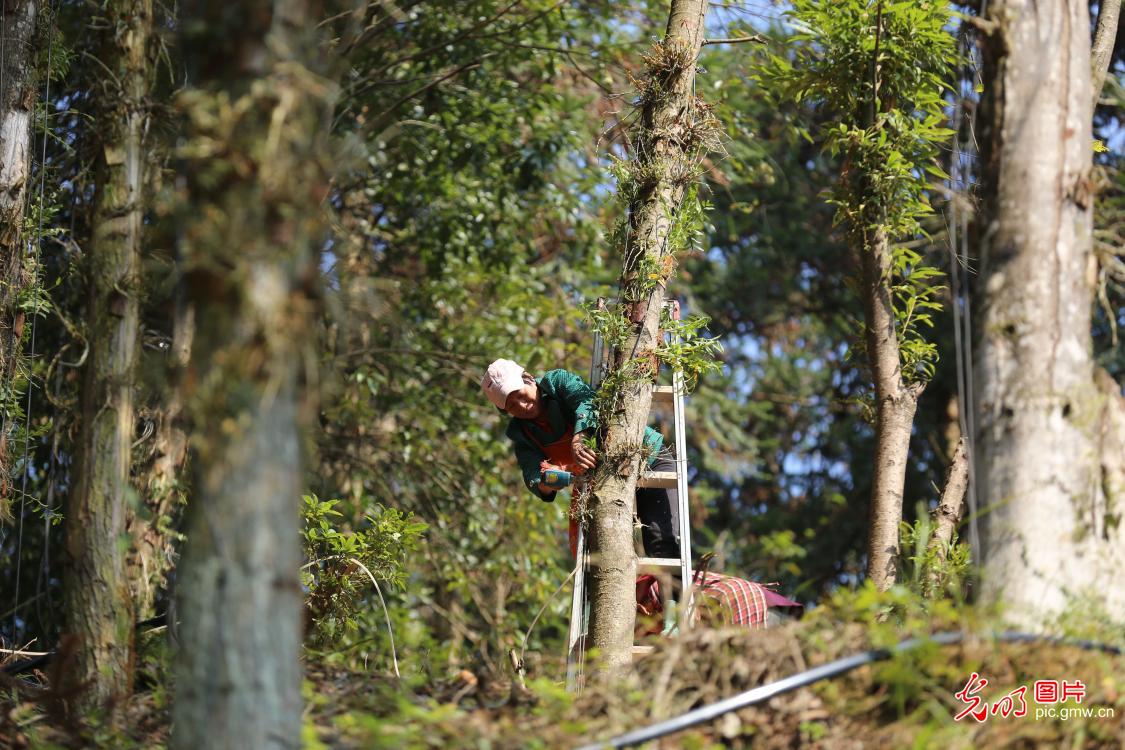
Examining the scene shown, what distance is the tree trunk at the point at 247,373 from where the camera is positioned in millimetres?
2740

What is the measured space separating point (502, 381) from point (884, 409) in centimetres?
187

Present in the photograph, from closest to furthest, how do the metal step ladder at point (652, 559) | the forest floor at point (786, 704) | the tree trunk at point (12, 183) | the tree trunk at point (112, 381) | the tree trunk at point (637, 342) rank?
the forest floor at point (786, 704) → the tree trunk at point (112, 381) → the tree trunk at point (637, 342) → the metal step ladder at point (652, 559) → the tree trunk at point (12, 183)

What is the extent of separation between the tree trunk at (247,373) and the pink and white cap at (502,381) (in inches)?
124

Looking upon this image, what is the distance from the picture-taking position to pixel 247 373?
2742 millimetres

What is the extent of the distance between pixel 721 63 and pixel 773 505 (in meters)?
8.65

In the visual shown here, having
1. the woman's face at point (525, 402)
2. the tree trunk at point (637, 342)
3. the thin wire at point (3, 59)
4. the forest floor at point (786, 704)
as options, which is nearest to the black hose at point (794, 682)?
the forest floor at point (786, 704)

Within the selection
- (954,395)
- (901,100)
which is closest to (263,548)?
(901,100)

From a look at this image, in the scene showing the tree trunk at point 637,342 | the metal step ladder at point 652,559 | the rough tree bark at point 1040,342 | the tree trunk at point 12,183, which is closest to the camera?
the rough tree bark at point 1040,342

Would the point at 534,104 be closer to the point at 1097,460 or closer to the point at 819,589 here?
the point at 1097,460

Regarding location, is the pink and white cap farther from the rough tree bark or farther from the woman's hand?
the rough tree bark

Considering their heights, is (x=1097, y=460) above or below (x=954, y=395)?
below

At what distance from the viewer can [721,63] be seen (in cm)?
1059

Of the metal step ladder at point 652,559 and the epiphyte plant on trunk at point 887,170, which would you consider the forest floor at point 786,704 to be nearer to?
the metal step ladder at point 652,559

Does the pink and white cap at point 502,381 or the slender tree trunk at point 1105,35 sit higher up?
the slender tree trunk at point 1105,35
